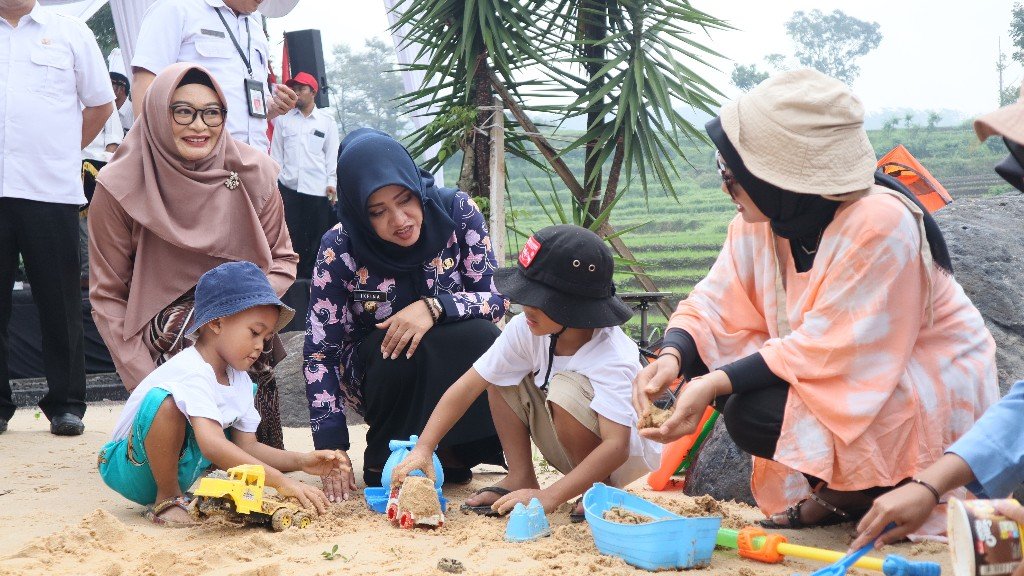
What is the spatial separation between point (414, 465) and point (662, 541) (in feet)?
2.95

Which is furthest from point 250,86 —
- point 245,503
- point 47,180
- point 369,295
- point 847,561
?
point 847,561

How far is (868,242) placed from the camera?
2.30 metres

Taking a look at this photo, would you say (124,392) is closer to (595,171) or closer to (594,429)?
(595,171)

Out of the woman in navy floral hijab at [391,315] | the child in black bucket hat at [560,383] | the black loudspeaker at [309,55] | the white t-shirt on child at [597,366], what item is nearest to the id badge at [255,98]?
the black loudspeaker at [309,55]

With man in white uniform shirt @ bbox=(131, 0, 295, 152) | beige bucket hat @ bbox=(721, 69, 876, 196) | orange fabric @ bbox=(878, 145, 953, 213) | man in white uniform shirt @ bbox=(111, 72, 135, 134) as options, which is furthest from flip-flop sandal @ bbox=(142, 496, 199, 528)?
man in white uniform shirt @ bbox=(111, 72, 135, 134)

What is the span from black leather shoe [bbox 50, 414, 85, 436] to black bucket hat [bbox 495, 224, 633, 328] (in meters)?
2.60

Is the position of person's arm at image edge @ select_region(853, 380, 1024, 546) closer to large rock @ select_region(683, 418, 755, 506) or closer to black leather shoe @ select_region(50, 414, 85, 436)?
large rock @ select_region(683, 418, 755, 506)

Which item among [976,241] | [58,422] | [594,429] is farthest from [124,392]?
[976,241]

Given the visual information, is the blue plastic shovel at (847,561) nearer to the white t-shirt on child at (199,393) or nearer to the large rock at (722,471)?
the large rock at (722,471)

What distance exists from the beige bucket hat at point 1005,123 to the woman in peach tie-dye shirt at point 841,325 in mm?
500

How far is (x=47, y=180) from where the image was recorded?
4.36m

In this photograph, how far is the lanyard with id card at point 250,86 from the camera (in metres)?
4.84

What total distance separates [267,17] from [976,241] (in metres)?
7.03

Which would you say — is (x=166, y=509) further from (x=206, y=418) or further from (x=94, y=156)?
(x=94, y=156)
